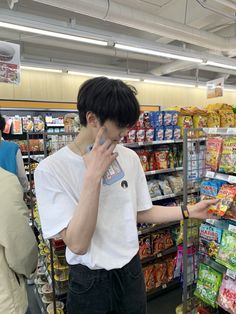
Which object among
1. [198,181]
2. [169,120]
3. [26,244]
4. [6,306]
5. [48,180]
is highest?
[169,120]

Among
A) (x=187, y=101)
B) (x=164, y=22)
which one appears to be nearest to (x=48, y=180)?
(x=164, y=22)

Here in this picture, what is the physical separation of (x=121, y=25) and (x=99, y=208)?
5.81m

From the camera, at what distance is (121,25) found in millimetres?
5941

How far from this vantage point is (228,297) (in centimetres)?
180

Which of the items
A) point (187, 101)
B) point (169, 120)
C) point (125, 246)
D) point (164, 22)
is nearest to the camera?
point (125, 246)

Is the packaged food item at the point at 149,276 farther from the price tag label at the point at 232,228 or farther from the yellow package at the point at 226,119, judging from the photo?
the yellow package at the point at 226,119

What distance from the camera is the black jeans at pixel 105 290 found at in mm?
1115

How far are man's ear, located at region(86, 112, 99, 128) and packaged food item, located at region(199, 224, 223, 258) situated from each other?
1349 mm

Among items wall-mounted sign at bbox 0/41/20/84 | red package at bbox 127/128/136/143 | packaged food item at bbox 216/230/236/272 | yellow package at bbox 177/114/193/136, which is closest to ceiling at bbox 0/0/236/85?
wall-mounted sign at bbox 0/41/20/84

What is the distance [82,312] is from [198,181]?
1.35 metres

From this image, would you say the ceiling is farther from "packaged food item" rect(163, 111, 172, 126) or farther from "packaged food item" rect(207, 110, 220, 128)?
"packaged food item" rect(163, 111, 172, 126)

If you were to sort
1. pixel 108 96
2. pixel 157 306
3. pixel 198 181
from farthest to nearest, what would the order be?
1. pixel 157 306
2. pixel 198 181
3. pixel 108 96

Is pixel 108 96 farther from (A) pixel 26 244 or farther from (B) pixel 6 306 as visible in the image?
(B) pixel 6 306

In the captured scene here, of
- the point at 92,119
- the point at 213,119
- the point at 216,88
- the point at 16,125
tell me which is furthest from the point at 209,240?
the point at 216,88
